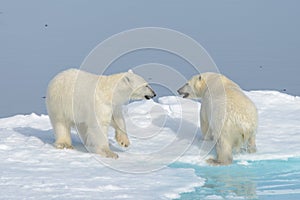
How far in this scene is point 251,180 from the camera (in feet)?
18.0

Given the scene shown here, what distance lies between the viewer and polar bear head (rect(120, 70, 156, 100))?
6266 millimetres

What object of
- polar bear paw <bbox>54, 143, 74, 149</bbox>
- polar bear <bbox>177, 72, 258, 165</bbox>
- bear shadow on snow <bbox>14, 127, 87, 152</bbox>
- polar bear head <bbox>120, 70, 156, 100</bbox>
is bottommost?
bear shadow on snow <bbox>14, 127, 87, 152</bbox>

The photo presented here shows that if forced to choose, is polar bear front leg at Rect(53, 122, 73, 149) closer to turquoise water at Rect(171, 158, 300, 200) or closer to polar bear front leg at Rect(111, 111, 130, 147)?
polar bear front leg at Rect(111, 111, 130, 147)

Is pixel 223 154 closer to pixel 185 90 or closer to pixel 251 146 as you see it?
pixel 251 146

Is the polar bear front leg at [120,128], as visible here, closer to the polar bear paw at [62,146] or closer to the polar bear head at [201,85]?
the polar bear paw at [62,146]

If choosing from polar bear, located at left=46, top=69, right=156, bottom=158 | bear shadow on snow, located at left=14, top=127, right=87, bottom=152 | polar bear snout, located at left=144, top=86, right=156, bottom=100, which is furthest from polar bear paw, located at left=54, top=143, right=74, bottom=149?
polar bear snout, located at left=144, top=86, right=156, bottom=100

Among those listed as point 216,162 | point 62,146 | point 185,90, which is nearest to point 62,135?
point 62,146

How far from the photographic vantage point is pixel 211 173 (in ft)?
18.9

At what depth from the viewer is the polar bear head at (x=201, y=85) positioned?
6664mm

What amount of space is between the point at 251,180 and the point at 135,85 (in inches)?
61.0

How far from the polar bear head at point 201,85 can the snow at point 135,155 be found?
0.50 m

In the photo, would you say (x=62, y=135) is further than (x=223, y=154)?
Yes

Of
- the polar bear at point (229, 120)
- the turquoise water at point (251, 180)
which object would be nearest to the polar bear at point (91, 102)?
the polar bear at point (229, 120)

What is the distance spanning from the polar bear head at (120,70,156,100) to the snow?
650 millimetres
